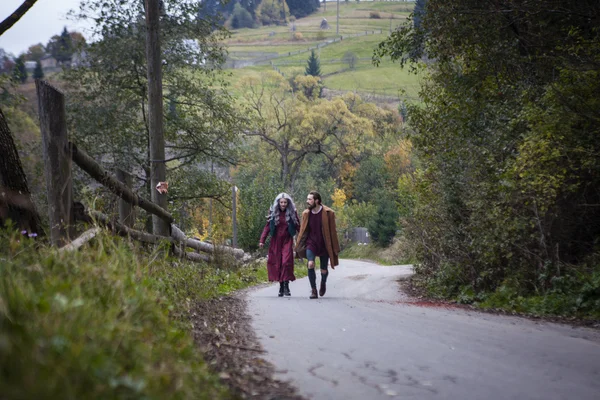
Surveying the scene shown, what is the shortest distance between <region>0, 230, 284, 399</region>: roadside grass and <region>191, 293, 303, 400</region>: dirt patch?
0.37 metres

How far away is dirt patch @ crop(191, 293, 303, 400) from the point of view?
14.4 ft

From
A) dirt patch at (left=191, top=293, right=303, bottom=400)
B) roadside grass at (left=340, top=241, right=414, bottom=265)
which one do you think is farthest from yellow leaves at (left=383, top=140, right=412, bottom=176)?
dirt patch at (left=191, top=293, right=303, bottom=400)

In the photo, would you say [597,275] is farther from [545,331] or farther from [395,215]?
[395,215]

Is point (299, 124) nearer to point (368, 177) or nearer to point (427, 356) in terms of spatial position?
point (368, 177)

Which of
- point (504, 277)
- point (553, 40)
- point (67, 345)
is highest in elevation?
point (553, 40)

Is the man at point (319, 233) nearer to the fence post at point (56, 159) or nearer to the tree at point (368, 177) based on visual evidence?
the fence post at point (56, 159)

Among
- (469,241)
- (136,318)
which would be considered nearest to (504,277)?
(469,241)

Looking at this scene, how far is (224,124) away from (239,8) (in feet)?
521

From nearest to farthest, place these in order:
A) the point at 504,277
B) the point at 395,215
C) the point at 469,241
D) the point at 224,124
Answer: the point at 504,277 → the point at 469,241 → the point at 224,124 → the point at 395,215

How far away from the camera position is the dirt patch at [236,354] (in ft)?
14.4

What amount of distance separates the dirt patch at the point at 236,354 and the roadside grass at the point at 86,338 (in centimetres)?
37

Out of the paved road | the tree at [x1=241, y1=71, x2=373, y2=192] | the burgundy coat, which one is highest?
the paved road

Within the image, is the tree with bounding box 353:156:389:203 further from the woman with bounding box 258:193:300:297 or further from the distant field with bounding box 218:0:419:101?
the woman with bounding box 258:193:300:297

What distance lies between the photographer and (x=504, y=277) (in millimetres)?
12766
